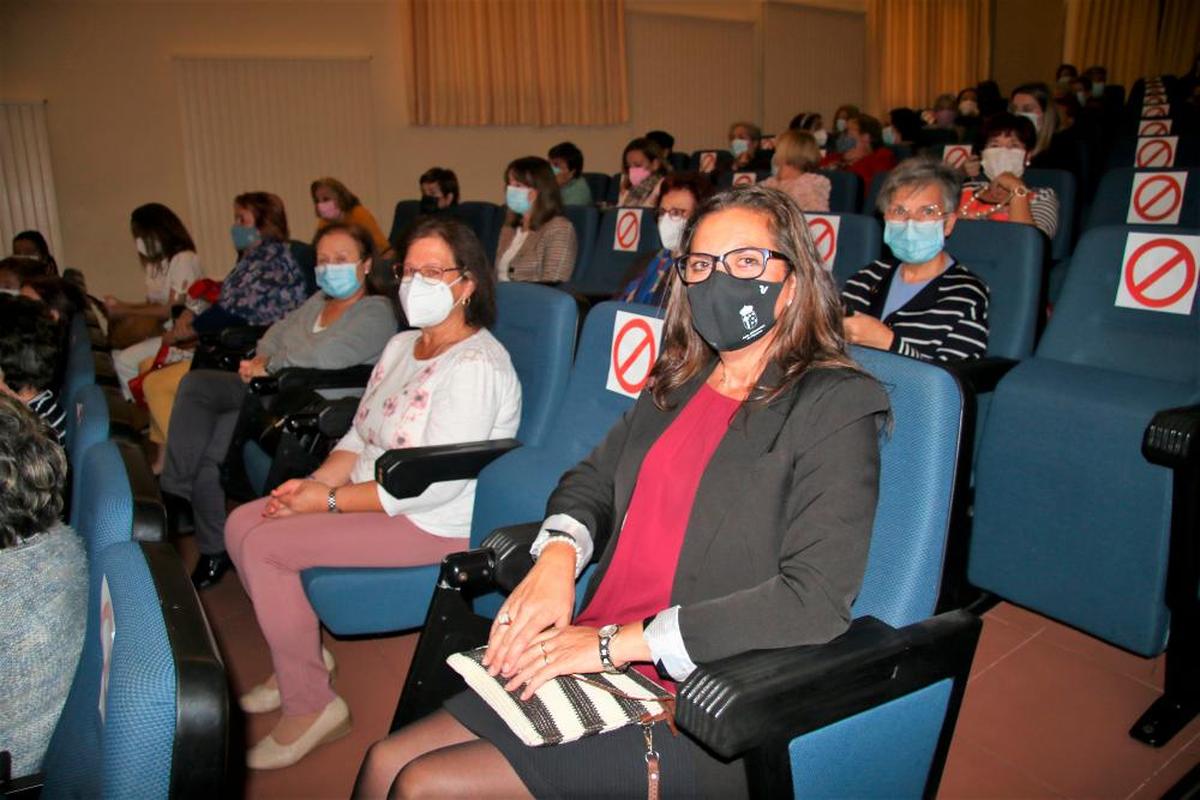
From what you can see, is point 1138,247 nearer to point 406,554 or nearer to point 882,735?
point 882,735

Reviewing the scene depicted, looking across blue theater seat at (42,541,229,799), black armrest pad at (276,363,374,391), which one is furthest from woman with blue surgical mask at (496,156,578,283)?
blue theater seat at (42,541,229,799)

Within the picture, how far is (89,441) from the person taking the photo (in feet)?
4.97

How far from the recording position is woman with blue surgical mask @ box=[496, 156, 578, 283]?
4.22 meters

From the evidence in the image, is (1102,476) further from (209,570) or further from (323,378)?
(209,570)

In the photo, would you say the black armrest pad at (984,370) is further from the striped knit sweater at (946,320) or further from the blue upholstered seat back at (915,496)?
the blue upholstered seat back at (915,496)

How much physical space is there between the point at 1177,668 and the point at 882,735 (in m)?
1.08

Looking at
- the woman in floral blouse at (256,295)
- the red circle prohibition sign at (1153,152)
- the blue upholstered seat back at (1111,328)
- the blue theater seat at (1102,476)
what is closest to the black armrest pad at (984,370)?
the blue theater seat at (1102,476)

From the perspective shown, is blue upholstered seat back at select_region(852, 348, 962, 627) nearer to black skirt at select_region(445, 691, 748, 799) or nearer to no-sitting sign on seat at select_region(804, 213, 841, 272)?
black skirt at select_region(445, 691, 748, 799)

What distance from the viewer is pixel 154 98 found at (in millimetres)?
6832

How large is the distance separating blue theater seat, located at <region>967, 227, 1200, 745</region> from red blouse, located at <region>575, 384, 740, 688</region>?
0.90 metres

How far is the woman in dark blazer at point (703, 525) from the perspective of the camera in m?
1.09

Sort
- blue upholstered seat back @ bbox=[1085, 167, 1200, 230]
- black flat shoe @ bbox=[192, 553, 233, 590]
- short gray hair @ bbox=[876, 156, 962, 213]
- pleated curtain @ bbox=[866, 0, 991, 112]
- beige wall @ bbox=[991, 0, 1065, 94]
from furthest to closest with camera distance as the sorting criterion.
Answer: beige wall @ bbox=[991, 0, 1065, 94] < pleated curtain @ bbox=[866, 0, 991, 112] < blue upholstered seat back @ bbox=[1085, 167, 1200, 230] < black flat shoe @ bbox=[192, 553, 233, 590] < short gray hair @ bbox=[876, 156, 962, 213]

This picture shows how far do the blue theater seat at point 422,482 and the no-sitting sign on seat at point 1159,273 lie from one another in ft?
4.12

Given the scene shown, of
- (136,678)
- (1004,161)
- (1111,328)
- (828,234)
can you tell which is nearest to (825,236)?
(828,234)
